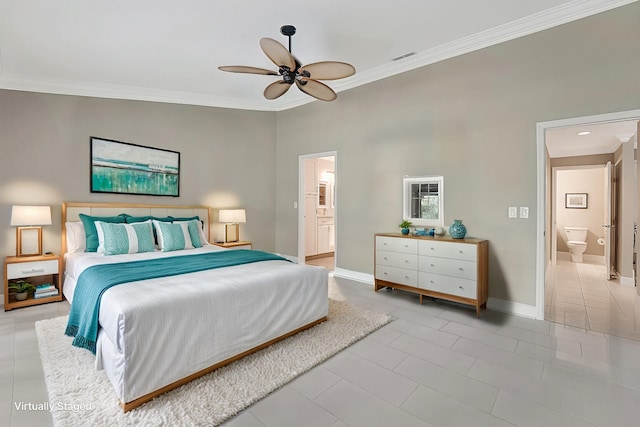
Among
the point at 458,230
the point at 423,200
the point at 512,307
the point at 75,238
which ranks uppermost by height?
the point at 423,200

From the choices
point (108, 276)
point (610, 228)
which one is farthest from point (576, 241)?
point (108, 276)

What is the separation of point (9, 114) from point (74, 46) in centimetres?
130

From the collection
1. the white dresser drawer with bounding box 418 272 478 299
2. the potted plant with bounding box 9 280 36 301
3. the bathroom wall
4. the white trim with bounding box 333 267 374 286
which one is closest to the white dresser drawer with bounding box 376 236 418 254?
the white dresser drawer with bounding box 418 272 478 299

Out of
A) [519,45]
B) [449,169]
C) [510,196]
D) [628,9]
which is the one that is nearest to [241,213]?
[449,169]

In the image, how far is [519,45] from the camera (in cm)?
332

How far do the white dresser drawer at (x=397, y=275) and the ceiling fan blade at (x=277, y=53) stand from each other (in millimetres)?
2713

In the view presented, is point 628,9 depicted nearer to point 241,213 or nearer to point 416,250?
point 416,250

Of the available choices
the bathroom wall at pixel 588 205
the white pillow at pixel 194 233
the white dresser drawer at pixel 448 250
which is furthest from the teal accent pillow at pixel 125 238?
the bathroom wall at pixel 588 205

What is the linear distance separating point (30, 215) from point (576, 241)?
9.94 meters

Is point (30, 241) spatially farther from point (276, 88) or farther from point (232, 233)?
point (276, 88)

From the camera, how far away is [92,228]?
3773 mm

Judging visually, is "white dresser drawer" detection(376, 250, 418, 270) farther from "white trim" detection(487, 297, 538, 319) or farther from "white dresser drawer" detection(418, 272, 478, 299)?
"white trim" detection(487, 297, 538, 319)

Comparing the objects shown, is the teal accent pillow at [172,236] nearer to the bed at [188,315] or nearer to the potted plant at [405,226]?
the bed at [188,315]

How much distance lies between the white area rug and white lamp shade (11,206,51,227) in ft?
4.29
